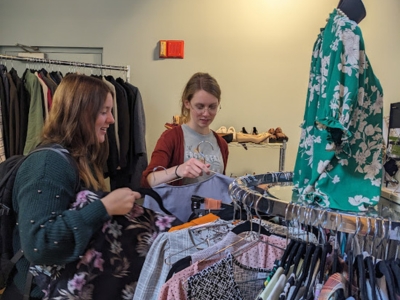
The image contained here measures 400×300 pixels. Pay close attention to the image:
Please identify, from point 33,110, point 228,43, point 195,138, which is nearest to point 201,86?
point 195,138

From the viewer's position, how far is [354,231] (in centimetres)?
56

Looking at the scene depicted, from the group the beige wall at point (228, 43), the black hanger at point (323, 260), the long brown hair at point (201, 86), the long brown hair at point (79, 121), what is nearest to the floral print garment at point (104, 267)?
the long brown hair at point (79, 121)

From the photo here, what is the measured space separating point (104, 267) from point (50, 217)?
0.64 ft

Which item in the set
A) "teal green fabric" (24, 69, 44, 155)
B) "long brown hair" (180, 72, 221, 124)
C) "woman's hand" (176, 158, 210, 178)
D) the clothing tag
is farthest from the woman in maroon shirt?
"teal green fabric" (24, 69, 44, 155)

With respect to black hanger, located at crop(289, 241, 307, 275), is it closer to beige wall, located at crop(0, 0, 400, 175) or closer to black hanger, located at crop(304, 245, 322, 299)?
black hanger, located at crop(304, 245, 322, 299)

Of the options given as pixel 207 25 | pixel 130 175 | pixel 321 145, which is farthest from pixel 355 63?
pixel 207 25

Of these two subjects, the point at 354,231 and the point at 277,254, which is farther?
the point at 277,254

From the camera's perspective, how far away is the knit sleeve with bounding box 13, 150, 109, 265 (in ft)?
2.79

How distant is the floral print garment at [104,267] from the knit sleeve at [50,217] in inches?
1.4

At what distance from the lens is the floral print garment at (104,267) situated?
89 centimetres

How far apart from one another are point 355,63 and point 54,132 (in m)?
0.86

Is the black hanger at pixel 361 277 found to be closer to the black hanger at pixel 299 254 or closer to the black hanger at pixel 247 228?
the black hanger at pixel 299 254

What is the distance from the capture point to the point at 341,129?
1.91 feet

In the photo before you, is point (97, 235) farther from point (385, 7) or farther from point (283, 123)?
point (385, 7)
